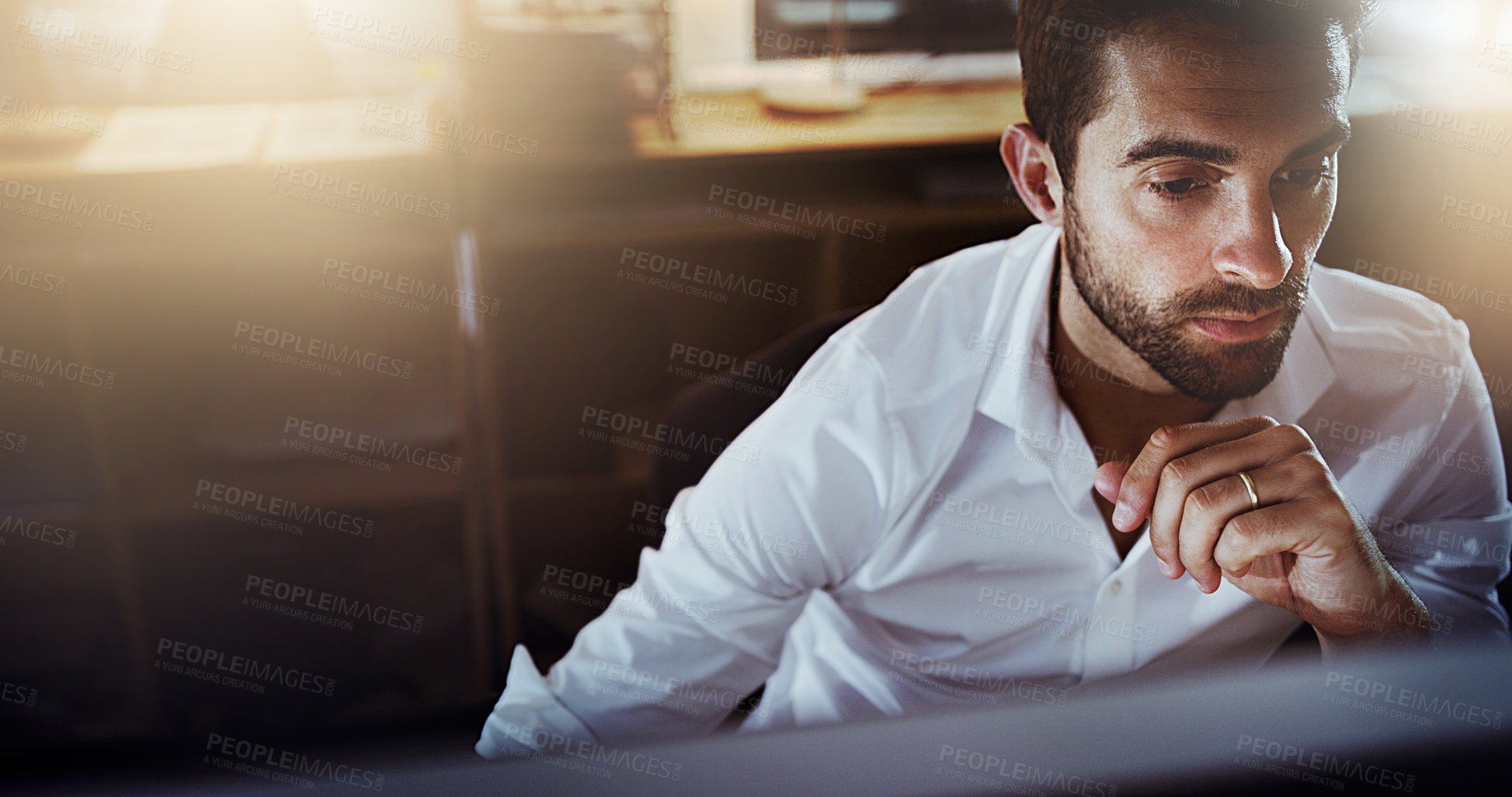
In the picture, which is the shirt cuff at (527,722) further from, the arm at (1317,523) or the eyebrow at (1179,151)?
the eyebrow at (1179,151)

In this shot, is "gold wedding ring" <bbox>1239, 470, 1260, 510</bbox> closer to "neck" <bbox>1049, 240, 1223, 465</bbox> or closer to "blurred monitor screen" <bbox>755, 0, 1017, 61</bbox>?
"neck" <bbox>1049, 240, 1223, 465</bbox>

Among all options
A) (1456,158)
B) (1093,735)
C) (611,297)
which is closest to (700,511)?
(611,297)

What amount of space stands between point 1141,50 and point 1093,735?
48 centimetres

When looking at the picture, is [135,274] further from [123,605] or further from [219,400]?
[123,605]

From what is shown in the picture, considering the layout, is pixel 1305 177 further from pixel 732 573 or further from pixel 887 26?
Answer: pixel 732 573

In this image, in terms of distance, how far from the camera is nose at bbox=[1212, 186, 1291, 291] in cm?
75

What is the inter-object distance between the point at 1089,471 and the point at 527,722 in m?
0.51

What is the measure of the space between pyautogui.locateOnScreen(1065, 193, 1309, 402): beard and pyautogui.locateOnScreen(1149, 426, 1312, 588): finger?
41 millimetres

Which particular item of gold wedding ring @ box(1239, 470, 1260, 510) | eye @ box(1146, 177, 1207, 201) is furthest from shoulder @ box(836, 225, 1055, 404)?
gold wedding ring @ box(1239, 470, 1260, 510)

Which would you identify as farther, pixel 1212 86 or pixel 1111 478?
pixel 1111 478

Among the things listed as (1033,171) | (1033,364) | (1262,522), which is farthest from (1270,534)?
(1033,171)

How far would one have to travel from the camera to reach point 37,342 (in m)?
0.73

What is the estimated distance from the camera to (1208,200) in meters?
0.75

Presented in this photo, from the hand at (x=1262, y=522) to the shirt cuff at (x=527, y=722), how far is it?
49 cm
